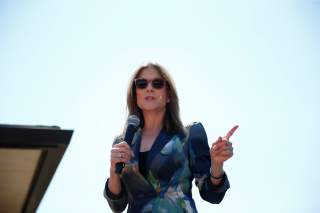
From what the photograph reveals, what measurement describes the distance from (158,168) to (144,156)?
0.72 ft

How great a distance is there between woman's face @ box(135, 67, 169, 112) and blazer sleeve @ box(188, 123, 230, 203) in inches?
17.0

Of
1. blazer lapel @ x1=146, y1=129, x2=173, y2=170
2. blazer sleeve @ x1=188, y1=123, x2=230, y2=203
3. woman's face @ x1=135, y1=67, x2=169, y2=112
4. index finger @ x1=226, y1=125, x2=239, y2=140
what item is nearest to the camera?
index finger @ x1=226, y1=125, x2=239, y2=140

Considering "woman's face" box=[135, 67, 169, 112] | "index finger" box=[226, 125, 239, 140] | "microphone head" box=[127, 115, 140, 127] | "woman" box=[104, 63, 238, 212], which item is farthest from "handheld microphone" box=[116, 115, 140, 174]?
"index finger" box=[226, 125, 239, 140]

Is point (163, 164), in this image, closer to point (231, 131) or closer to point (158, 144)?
point (158, 144)

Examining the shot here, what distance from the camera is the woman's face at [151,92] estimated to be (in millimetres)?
4867

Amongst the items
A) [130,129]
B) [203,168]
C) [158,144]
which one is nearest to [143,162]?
[158,144]

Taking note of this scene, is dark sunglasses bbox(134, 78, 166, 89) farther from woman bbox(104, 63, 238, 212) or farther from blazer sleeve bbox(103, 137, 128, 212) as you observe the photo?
blazer sleeve bbox(103, 137, 128, 212)

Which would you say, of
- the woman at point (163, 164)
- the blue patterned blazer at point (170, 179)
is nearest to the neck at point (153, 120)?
the woman at point (163, 164)

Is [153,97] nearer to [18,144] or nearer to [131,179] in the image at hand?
[131,179]

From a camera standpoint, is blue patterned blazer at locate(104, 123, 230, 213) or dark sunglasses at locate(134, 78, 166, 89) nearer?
blue patterned blazer at locate(104, 123, 230, 213)

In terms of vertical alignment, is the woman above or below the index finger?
below

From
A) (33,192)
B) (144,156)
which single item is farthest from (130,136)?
(33,192)

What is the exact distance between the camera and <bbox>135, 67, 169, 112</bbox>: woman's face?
4867mm

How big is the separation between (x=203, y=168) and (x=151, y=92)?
83cm
